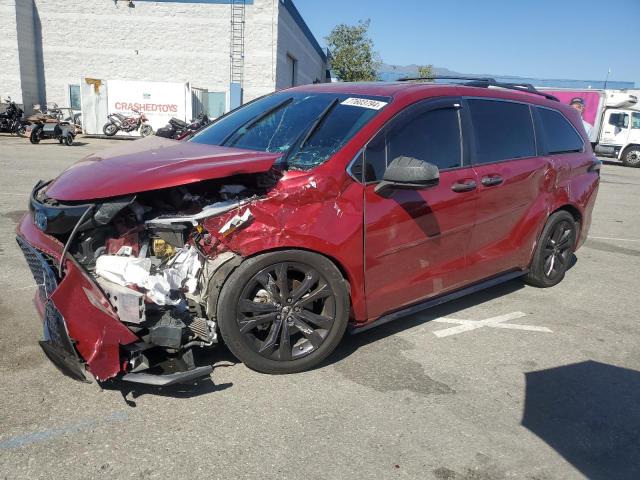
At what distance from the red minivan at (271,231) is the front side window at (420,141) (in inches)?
0.5

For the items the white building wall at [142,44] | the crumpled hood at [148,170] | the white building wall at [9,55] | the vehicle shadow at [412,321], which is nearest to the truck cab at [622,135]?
the white building wall at [142,44]

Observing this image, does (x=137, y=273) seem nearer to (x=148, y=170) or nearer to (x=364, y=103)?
(x=148, y=170)

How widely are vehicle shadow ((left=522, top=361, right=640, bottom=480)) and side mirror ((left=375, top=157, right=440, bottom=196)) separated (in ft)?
4.92

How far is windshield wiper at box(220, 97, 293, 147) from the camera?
13.1 feet

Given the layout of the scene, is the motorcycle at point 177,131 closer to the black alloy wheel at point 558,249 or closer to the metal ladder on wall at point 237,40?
the black alloy wheel at point 558,249

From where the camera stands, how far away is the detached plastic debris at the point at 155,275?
9.38 feet

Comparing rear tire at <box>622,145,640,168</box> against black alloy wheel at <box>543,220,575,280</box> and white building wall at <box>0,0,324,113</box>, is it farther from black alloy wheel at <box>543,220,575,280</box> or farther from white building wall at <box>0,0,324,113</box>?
black alloy wheel at <box>543,220,575,280</box>

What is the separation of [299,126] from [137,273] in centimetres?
157

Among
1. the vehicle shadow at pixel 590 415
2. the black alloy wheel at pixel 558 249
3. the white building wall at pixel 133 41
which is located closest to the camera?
the vehicle shadow at pixel 590 415

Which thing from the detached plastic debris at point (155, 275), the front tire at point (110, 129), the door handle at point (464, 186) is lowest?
the front tire at point (110, 129)

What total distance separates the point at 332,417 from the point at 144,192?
168 centimetres

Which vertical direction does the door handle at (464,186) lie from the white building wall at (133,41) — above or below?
below

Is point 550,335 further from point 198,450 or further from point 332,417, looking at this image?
point 198,450

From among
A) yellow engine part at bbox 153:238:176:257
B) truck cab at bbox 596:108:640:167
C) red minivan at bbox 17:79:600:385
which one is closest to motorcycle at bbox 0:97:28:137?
red minivan at bbox 17:79:600:385
